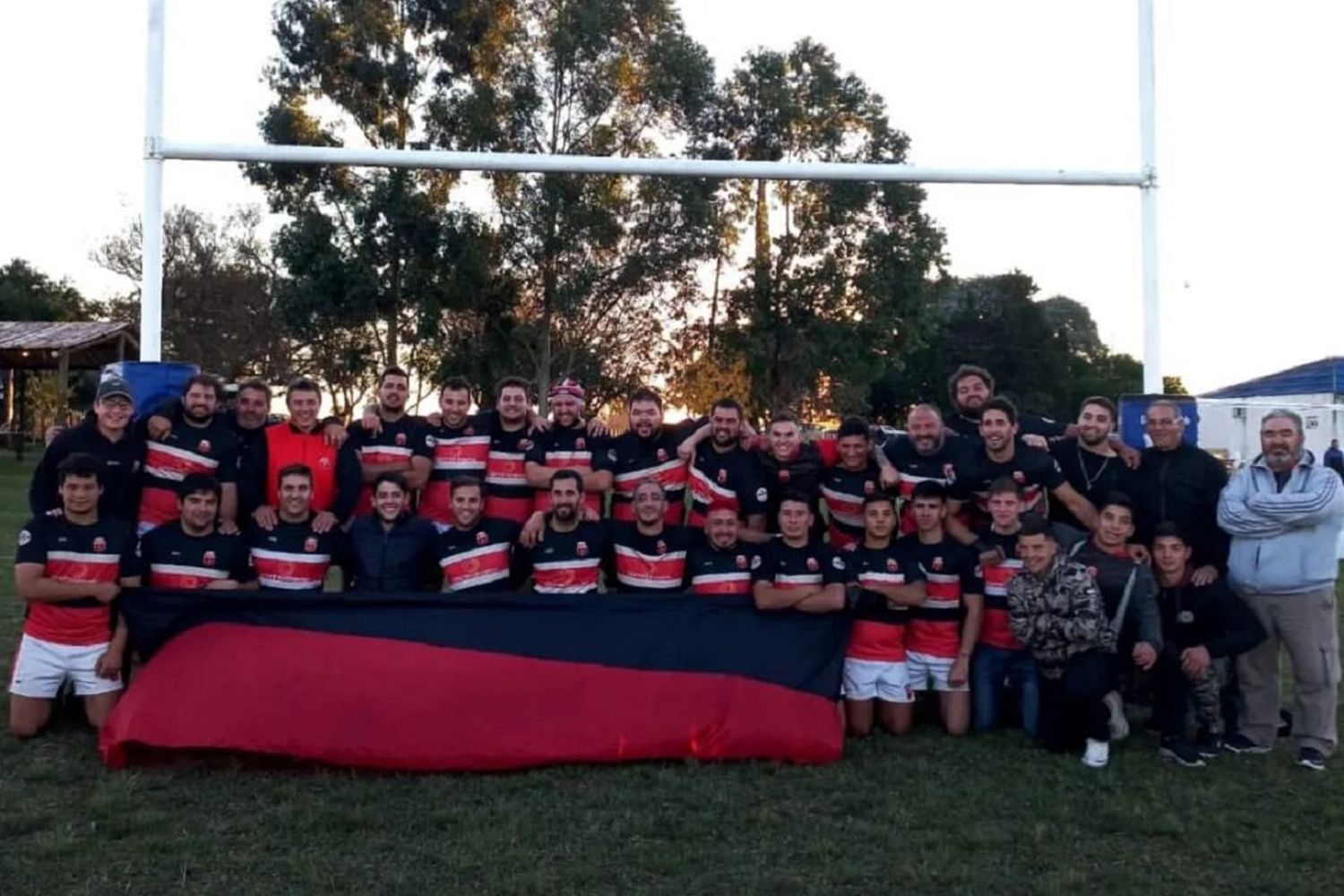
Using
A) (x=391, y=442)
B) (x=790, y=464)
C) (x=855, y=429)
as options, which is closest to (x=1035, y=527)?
(x=855, y=429)

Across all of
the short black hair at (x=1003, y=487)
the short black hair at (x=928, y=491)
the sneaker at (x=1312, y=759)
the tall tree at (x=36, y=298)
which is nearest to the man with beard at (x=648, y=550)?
the short black hair at (x=928, y=491)

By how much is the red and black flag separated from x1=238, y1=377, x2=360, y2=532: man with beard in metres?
0.91

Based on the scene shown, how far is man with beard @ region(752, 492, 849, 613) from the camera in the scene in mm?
5852

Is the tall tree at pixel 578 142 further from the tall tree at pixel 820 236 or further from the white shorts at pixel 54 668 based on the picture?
the white shorts at pixel 54 668

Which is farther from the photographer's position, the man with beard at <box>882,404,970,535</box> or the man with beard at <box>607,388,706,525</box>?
the man with beard at <box>607,388,706,525</box>

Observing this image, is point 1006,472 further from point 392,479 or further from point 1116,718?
point 392,479

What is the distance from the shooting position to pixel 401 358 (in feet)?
86.0

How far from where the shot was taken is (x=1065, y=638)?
570cm

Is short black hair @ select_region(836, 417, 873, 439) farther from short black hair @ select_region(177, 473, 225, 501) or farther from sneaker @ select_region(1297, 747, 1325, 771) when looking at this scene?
short black hair @ select_region(177, 473, 225, 501)

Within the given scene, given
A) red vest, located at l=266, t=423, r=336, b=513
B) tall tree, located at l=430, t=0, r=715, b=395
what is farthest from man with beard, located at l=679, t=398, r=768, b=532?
tall tree, located at l=430, t=0, r=715, b=395

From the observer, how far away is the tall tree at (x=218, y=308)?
108 ft

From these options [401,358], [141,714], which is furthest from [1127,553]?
[401,358]

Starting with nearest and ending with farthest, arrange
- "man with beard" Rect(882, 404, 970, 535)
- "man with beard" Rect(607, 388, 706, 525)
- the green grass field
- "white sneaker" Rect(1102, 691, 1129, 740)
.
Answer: the green grass field
"white sneaker" Rect(1102, 691, 1129, 740)
"man with beard" Rect(882, 404, 970, 535)
"man with beard" Rect(607, 388, 706, 525)

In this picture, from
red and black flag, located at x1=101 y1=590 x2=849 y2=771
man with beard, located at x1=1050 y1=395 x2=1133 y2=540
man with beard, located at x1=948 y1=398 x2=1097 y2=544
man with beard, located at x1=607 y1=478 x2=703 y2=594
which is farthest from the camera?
man with beard, located at x1=1050 y1=395 x2=1133 y2=540
